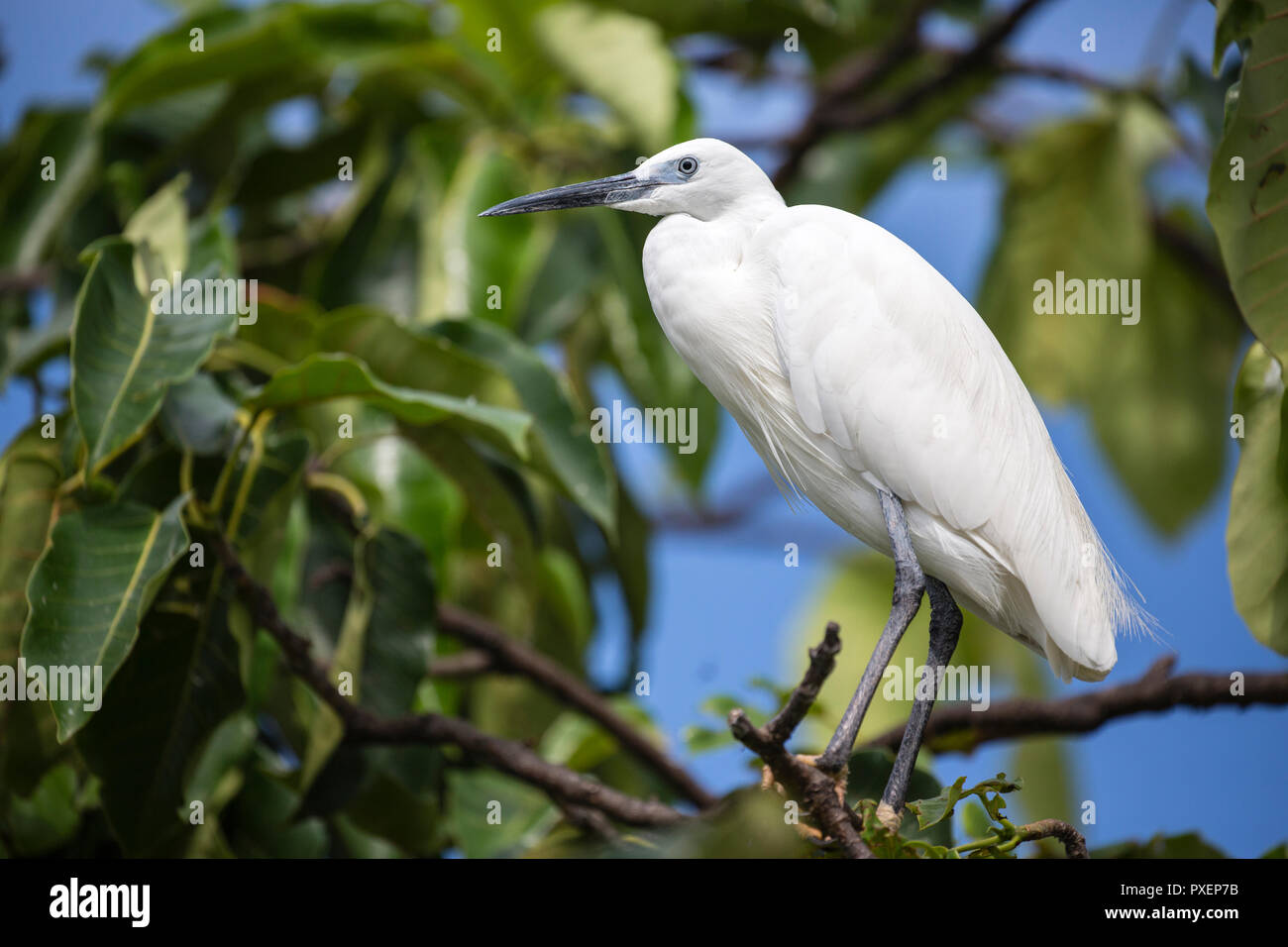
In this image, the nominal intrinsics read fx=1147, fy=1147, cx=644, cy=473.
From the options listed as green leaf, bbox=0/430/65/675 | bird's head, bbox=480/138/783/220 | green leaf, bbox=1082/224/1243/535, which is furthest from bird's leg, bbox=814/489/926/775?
green leaf, bbox=1082/224/1243/535

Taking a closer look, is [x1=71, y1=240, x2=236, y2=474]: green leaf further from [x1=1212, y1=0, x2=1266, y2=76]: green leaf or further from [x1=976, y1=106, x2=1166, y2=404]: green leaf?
[x1=976, y1=106, x2=1166, y2=404]: green leaf

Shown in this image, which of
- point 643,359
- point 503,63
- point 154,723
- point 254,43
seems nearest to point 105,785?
point 154,723

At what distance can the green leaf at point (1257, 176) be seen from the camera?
3.74 feet

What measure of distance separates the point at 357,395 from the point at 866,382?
66 cm

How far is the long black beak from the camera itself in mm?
1102

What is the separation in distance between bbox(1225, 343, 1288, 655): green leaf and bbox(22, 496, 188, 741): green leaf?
1.18 meters

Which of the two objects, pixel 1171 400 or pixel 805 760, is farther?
pixel 1171 400

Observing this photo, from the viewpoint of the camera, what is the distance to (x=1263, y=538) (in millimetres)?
1247

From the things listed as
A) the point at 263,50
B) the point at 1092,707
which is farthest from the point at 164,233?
the point at 1092,707

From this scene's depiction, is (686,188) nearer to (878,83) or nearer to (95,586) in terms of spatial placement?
(95,586)

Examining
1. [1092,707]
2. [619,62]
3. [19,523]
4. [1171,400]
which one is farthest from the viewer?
[1171,400]
